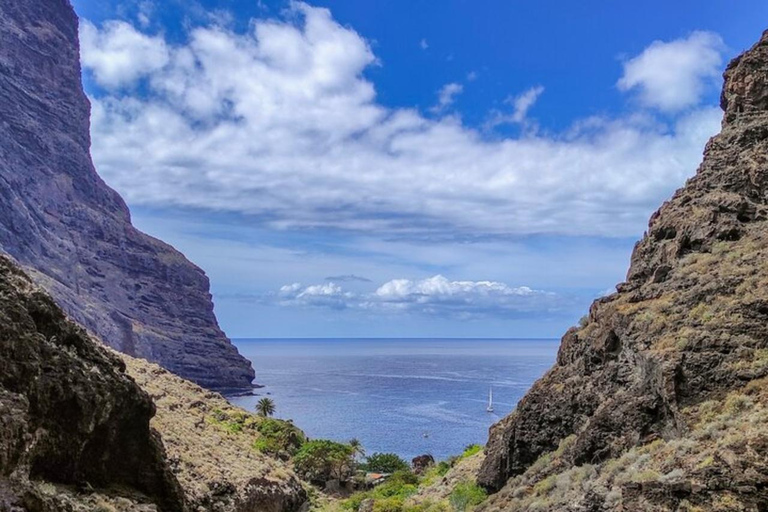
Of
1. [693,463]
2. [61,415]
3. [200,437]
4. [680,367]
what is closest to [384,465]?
[200,437]

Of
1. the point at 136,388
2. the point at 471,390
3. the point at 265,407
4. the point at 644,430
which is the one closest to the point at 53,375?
the point at 136,388

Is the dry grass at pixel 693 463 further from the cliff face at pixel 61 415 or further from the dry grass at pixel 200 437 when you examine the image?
the dry grass at pixel 200 437

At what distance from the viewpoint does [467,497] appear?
109 feet

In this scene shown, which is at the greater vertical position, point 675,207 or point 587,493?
point 675,207

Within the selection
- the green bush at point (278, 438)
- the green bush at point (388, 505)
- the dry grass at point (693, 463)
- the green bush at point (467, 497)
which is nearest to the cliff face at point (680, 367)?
the dry grass at point (693, 463)

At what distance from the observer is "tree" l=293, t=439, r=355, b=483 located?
59531mm

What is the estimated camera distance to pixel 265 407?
87.9 metres

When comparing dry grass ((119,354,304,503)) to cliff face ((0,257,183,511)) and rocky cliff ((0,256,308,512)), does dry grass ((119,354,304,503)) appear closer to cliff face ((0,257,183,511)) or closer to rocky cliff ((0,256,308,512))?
rocky cliff ((0,256,308,512))

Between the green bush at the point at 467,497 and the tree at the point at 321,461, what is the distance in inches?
1064

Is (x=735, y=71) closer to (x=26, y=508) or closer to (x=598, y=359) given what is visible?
(x=598, y=359)

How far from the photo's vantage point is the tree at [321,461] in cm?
5953

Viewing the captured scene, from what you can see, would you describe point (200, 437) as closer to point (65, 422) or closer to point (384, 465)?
point (65, 422)

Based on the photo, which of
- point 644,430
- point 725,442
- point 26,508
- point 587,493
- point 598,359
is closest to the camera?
point 26,508

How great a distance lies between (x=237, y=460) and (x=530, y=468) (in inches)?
763
